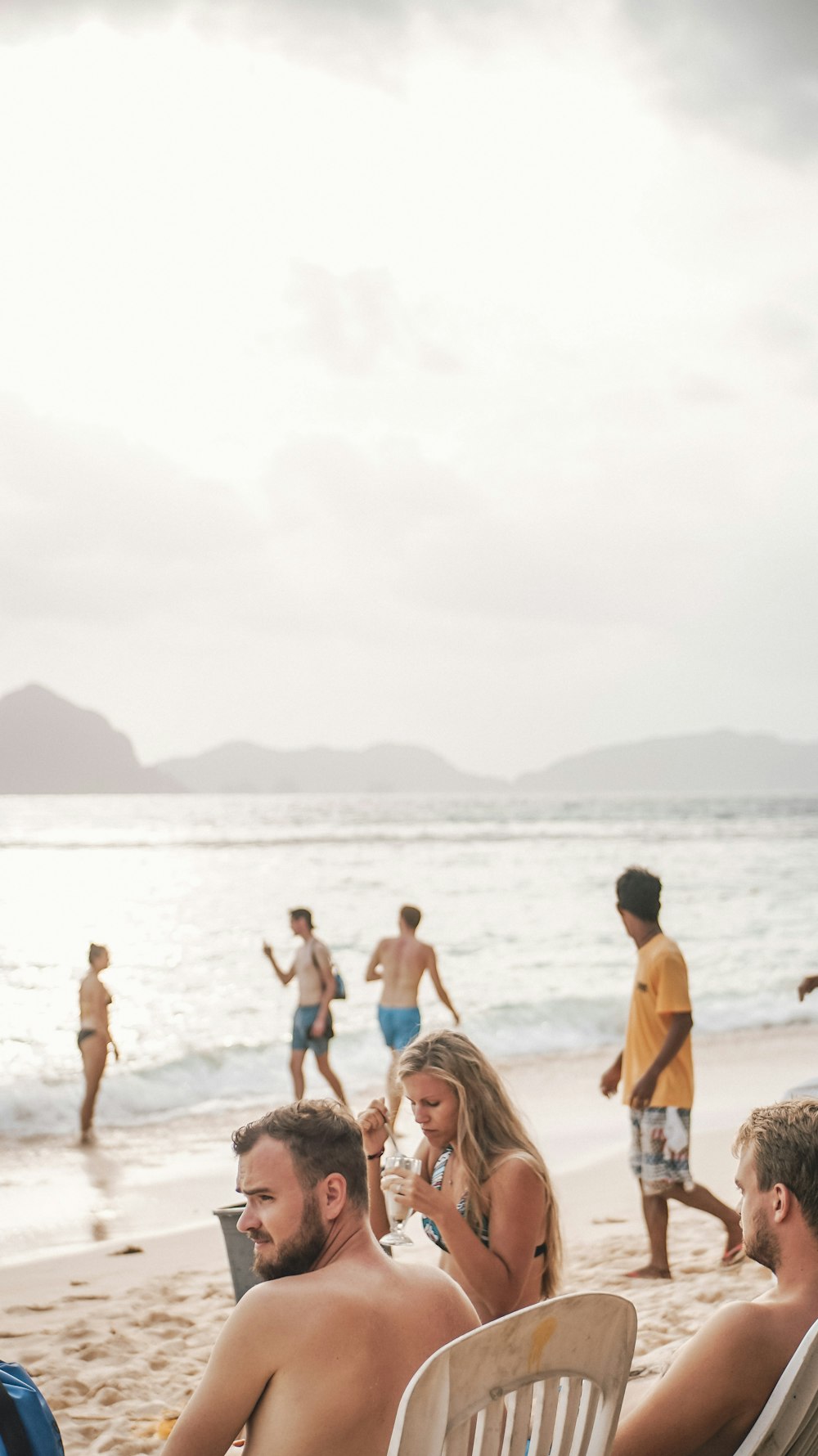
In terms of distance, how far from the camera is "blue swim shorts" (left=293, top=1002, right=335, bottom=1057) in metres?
9.86

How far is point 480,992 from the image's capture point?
17.3 metres

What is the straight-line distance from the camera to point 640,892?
5043 mm

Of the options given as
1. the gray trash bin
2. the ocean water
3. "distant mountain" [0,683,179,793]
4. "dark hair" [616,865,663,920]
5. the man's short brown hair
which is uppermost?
"distant mountain" [0,683,179,793]

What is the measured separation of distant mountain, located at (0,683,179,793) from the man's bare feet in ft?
309

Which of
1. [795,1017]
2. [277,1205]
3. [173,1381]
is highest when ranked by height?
[277,1205]

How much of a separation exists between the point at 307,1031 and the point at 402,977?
0.89 meters

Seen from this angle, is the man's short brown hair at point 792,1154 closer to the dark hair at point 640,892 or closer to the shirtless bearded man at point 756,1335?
the shirtless bearded man at point 756,1335

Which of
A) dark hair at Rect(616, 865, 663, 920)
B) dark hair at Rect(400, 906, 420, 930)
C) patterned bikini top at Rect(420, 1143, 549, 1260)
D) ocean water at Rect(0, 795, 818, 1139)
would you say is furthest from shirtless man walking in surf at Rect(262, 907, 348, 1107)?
patterned bikini top at Rect(420, 1143, 549, 1260)

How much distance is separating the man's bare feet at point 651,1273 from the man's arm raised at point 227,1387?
12.6 feet

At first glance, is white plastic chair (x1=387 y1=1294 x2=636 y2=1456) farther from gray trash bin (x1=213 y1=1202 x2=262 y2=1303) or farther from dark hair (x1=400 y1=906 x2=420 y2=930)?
dark hair (x1=400 y1=906 x2=420 y2=930)

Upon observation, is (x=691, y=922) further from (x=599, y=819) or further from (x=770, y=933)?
(x=599, y=819)

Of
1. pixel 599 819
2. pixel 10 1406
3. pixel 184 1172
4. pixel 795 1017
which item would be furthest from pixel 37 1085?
pixel 599 819

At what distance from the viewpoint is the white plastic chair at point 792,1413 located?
1946 millimetres

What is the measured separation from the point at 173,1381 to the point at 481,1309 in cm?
206
